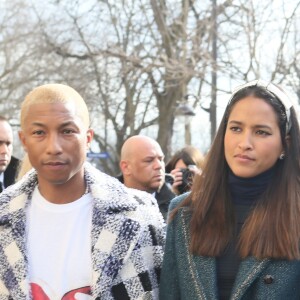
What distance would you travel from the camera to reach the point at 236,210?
2.90 metres

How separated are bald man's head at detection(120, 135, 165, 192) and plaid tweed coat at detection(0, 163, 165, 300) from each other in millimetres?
2664

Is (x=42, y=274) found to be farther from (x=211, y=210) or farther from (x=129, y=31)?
(x=129, y=31)

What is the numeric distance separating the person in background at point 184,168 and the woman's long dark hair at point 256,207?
2798 mm

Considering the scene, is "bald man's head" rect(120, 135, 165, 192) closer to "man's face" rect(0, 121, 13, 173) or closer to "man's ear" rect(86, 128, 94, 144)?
"man's face" rect(0, 121, 13, 173)

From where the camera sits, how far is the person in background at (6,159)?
5.45 meters

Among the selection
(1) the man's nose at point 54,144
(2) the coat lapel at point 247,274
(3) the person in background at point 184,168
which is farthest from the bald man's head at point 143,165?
(2) the coat lapel at point 247,274

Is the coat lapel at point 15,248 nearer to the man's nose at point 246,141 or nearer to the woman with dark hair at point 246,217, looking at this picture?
the woman with dark hair at point 246,217

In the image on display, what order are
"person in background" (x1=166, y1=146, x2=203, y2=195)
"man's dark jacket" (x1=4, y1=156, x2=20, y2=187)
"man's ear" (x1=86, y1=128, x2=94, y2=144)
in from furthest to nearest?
1. "person in background" (x1=166, y1=146, x2=203, y2=195)
2. "man's dark jacket" (x1=4, y1=156, x2=20, y2=187)
3. "man's ear" (x1=86, y1=128, x2=94, y2=144)

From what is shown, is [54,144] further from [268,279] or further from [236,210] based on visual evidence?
[268,279]

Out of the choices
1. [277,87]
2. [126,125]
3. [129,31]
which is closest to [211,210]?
[277,87]

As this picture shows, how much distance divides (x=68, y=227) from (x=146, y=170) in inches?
115

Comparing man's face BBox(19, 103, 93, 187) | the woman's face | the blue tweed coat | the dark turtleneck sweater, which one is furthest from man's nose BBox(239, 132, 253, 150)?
man's face BBox(19, 103, 93, 187)

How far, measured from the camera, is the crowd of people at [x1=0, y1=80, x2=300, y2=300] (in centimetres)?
274

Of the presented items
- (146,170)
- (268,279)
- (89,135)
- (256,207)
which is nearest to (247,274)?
(268,279)
